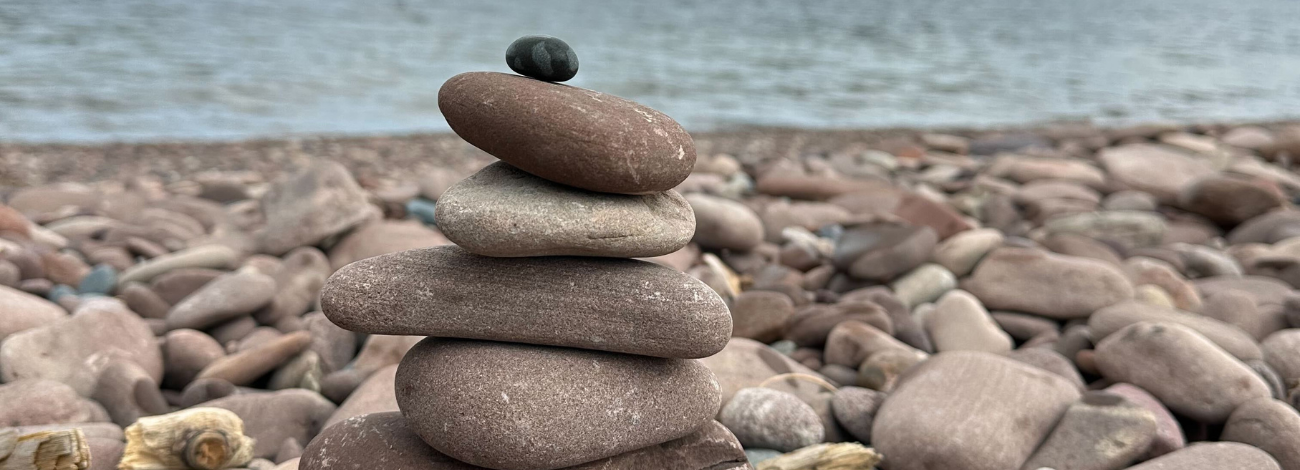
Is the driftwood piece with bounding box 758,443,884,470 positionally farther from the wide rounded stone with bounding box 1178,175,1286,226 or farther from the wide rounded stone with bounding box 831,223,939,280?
the wide rounded stone with bounding box 1178,175,1286,226

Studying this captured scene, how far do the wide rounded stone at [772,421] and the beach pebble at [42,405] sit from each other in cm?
232

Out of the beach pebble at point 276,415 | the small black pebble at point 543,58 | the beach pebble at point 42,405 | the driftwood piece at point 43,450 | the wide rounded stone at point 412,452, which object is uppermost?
the small black pebble at point 543,58

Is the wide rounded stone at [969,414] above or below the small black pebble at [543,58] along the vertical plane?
below

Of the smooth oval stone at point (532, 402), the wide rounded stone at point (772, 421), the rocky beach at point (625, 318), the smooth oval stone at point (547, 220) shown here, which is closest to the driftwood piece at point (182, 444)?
the rocky beach at point (625, 318)

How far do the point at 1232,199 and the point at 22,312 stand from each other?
731 cm

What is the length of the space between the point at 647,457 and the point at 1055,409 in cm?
166

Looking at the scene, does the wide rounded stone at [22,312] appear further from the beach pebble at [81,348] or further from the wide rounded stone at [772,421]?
the wide rounded stone at [772,421]

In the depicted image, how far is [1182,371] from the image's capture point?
3.75 metres

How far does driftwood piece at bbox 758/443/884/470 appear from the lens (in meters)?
3.22

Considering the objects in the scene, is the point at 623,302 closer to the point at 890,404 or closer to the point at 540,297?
the point at 540,297

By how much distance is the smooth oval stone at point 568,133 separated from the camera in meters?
2.42

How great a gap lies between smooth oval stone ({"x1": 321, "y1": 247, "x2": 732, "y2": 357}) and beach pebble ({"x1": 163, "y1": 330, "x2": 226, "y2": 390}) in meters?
2.05

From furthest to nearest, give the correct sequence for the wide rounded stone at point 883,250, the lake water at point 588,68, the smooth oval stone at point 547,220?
the lake water at point 588,68 → the wide rounded stone at point 883,250 → the smooth oval stone at point 547,220

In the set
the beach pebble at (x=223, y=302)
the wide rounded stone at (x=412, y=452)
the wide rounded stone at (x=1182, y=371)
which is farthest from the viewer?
the beach pebble at (x=223, y=302)
